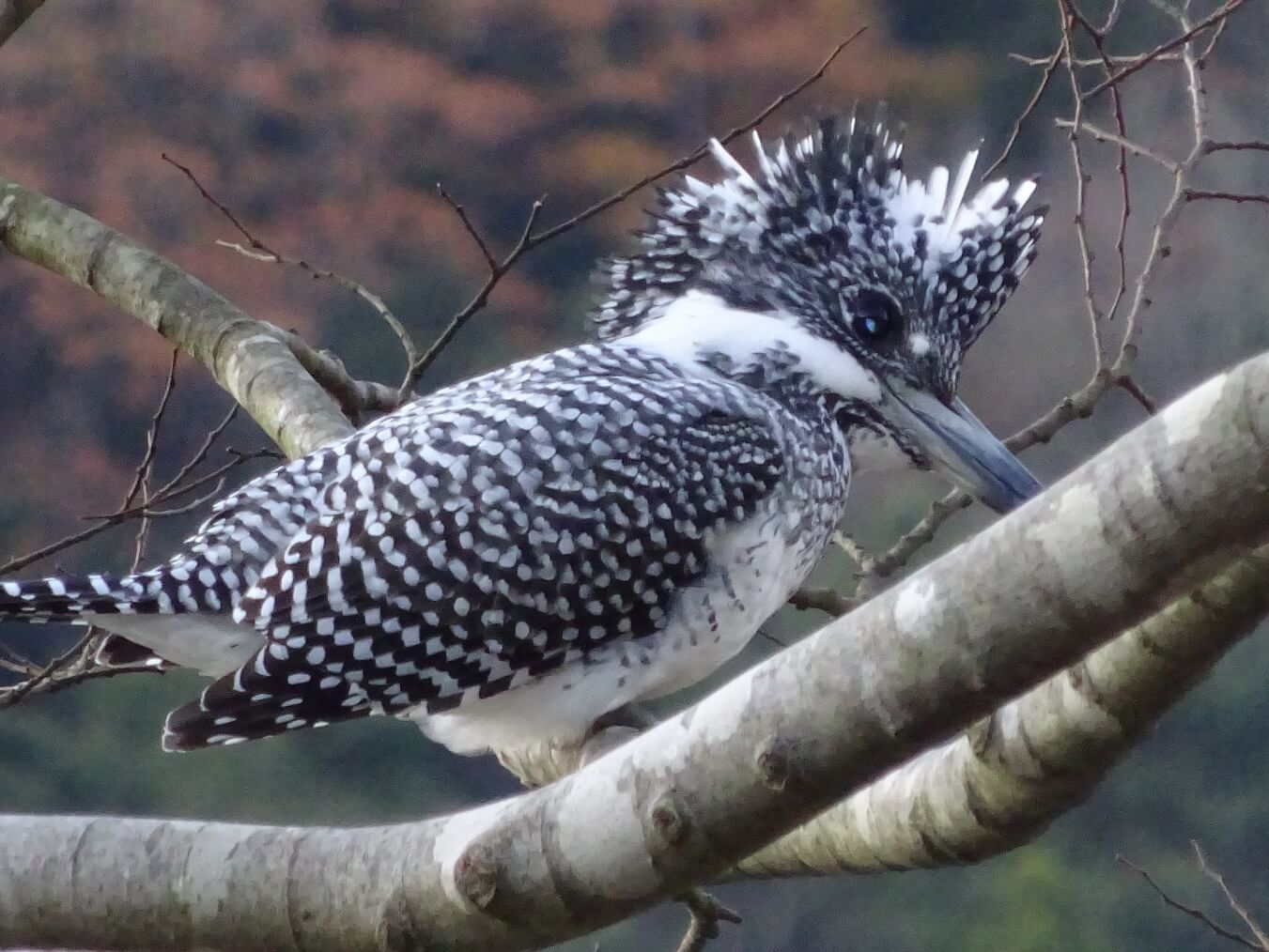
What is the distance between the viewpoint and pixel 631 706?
1.27 metres

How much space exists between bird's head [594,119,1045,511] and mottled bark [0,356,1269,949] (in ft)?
1.83

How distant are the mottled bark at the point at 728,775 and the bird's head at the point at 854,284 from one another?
1.83 feet

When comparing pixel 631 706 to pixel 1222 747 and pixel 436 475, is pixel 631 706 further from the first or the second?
pixel 1222 747

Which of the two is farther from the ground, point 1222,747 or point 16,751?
point 1222,747

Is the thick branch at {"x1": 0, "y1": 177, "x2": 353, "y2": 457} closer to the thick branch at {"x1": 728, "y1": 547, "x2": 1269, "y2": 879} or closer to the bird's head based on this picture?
the bird's head

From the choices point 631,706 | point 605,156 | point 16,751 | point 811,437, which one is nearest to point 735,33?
point 605,156

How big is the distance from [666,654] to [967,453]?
30 centimetres

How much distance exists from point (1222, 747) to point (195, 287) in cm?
135

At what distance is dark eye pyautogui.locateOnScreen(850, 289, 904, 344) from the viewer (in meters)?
1.27

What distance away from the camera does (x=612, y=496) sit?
3.72 feet

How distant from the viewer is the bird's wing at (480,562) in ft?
3.62

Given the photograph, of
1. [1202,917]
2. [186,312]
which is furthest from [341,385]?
[1202,917]

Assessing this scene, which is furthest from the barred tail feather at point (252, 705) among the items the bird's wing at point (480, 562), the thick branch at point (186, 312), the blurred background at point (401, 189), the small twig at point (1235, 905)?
the blurred background at point (401, 189)

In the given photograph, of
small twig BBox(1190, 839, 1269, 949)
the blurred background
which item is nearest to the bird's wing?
small twig BBox(1190, 839, 1269, 949)
